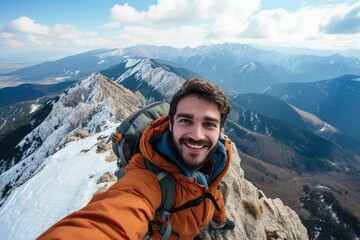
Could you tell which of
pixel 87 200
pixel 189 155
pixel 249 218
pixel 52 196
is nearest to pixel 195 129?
pixel 189 155

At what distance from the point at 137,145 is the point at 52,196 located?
15236 mm

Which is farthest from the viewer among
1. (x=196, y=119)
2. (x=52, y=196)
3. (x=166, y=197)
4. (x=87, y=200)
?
(x=52, y=196)

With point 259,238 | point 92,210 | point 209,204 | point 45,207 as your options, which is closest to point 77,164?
point 45,207

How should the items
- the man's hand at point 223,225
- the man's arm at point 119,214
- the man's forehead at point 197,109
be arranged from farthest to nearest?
the man's hand at point 223,225 < the man's forehead at point 197,109 < the man's arm at point 119,214

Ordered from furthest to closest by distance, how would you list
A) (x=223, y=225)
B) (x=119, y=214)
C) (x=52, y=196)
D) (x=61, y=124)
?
(x=61, y=124), (x=52, y=196), (x=223, y=225), (x=119, y=214)

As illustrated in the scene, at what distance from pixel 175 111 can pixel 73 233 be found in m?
3.80

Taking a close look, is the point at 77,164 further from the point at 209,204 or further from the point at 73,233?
the point at 73,233

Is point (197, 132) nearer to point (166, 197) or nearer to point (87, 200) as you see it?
point (166, 197)

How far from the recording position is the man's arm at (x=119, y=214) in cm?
303

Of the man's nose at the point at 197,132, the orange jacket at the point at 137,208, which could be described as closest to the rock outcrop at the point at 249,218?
the orange jacket at the point at 137,208

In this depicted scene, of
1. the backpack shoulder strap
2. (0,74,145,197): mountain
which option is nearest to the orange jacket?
the backpack shoulder strap

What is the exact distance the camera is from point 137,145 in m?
6.67

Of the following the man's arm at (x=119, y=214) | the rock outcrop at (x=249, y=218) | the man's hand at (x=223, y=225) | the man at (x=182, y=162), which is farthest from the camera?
the rock outcrop at (x=249, y=218)

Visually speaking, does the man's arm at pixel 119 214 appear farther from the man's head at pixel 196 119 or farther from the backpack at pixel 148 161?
the man's head at pixel 196 119
